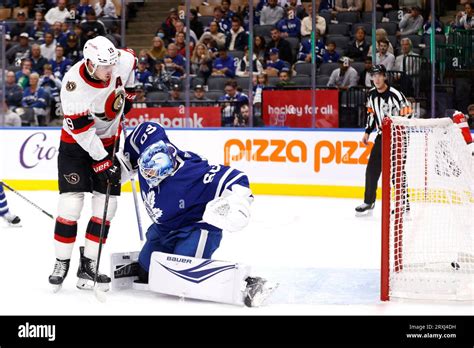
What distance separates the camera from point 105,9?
10.9 metres

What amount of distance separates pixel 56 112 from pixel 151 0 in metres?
1.56

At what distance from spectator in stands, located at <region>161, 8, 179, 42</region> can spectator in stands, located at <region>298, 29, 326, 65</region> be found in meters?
1.51

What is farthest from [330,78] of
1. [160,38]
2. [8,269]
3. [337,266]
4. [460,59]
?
[8,269]

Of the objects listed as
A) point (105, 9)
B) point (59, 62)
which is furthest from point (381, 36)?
point (59, 62)

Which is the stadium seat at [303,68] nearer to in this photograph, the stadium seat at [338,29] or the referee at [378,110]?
the stadium seat at [338,29]

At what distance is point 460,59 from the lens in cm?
899

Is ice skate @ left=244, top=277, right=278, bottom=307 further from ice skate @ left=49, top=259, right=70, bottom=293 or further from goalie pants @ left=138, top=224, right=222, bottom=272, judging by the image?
ice skate @ left=49, top=259, right=70, bottom=293

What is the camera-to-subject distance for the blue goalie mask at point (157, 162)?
15.0 feet

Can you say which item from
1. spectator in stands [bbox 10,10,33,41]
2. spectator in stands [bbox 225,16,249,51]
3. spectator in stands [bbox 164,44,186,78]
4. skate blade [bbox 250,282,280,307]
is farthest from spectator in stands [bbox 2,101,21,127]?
skate blade [bbox 250,282,280,307]

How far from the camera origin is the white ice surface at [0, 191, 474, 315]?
4480 mm

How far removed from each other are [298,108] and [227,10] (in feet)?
5.30

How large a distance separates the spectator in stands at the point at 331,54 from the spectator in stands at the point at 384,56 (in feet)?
1.49

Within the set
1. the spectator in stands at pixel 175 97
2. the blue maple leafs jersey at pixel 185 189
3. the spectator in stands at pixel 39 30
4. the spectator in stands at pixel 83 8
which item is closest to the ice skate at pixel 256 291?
the blue maple leafs jersey at pixel 185 189
